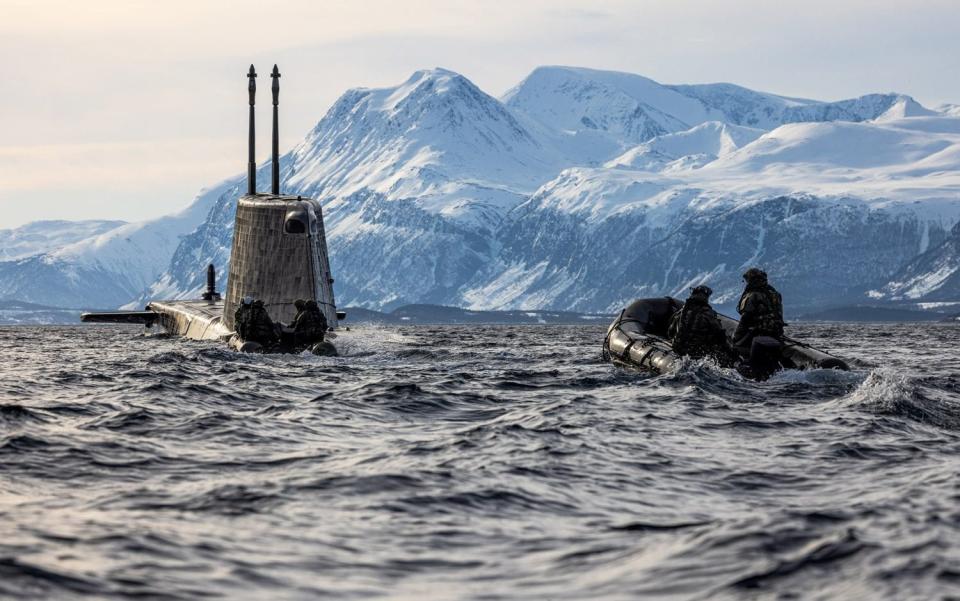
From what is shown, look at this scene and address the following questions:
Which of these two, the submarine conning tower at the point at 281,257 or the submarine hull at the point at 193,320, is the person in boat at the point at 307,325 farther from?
the submarine hull at the point at 193,320

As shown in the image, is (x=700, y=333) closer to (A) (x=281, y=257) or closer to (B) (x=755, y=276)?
(B) (x=755, y=276)

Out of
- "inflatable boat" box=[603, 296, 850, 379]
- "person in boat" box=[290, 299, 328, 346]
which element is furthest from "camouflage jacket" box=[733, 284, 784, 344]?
"person in boat" box=[290, 299, 328, 346]

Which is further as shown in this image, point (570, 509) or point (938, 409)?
point (938, 409)

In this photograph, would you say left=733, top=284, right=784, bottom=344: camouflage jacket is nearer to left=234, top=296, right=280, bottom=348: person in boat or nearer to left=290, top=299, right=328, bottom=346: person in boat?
left=290, top=299, right=328, bottom=346: person in boat

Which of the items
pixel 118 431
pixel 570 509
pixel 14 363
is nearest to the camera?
pixel 570 509

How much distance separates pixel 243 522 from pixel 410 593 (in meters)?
3.00

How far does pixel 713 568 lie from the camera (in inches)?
466

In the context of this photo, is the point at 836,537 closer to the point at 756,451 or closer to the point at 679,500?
the point at 679,500

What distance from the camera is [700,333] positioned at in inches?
1265

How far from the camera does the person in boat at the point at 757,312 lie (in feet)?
99.0

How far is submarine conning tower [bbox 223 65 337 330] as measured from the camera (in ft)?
146

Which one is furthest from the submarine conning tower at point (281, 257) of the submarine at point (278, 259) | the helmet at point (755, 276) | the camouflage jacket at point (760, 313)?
the helmet at point (755, 276)

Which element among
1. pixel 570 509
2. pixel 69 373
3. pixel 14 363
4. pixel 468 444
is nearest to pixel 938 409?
pixel 468 444

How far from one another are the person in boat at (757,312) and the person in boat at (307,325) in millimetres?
13694
